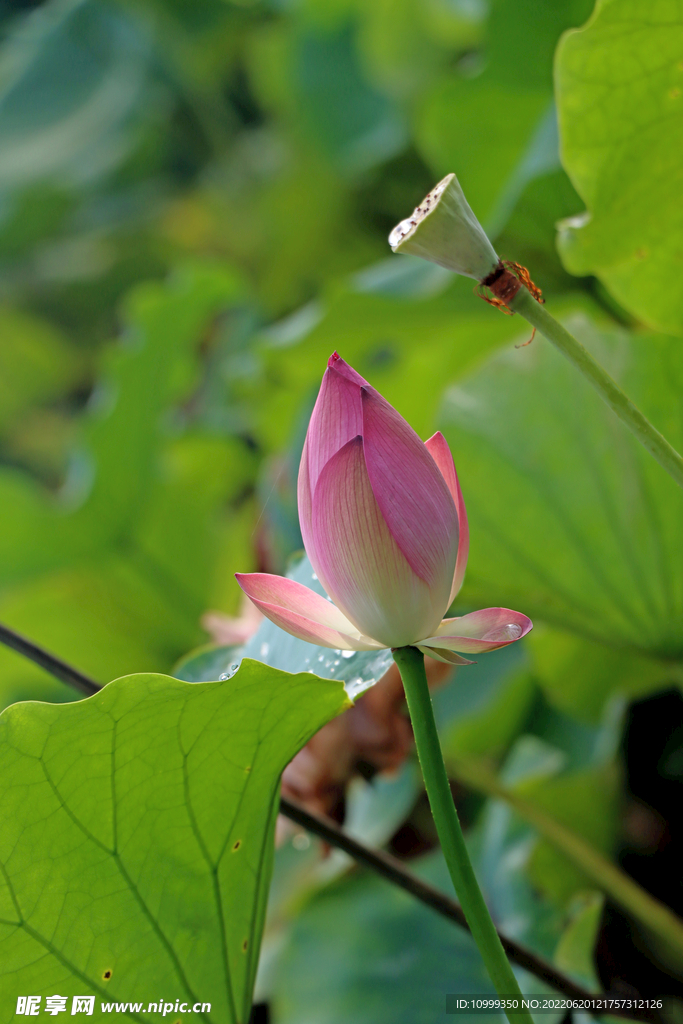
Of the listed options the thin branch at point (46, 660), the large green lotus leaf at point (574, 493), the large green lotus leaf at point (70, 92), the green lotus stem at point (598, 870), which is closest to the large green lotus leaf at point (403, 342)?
the large green lotus leaf at point (574, 493)

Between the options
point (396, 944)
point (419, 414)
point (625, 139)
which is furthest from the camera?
point (419, 414)

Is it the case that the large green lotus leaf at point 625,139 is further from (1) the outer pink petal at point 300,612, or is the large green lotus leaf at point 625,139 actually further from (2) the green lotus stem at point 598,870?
(2) the green lotus stem at point 598,870

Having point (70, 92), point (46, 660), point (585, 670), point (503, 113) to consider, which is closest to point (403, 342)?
point (503, 113)

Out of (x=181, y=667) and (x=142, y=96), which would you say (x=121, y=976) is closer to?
(x=181, y=667)

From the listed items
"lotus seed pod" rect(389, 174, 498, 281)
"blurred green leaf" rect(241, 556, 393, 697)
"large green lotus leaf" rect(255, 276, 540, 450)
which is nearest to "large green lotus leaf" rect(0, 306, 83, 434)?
"large green lotus leaf" rect(255, 276, 540, 450)

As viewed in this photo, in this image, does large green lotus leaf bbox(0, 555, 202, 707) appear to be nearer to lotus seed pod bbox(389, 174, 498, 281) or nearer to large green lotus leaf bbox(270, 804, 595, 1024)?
large green lotus leaf bbox(270, 804, 595, 1024)

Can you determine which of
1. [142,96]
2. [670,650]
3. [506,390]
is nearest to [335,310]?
[506,390]

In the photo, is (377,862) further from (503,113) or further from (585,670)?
(503,113)
